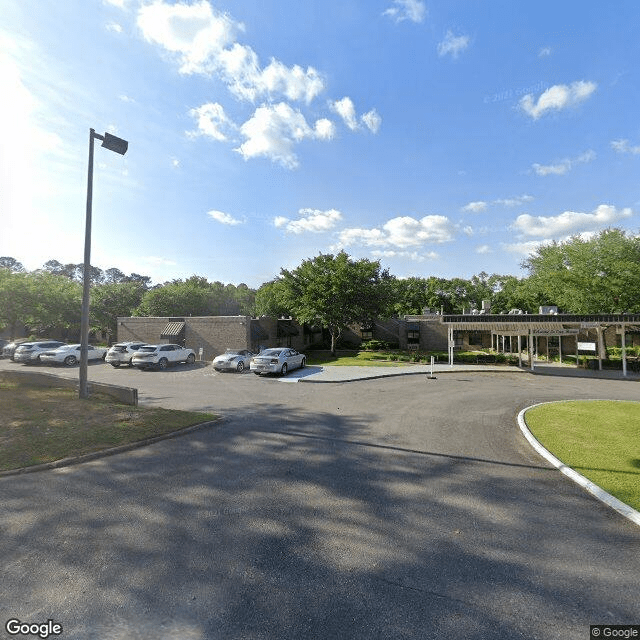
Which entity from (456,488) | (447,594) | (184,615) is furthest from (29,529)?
(456,488)

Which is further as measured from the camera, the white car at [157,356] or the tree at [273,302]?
the tree at [273,302]

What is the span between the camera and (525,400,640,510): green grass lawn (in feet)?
20.7

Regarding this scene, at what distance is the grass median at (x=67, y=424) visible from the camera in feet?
24.7

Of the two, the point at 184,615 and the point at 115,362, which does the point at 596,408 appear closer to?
the point at 184,615

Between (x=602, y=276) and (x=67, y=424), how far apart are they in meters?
35.6

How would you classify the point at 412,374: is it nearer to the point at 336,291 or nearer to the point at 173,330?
the point at 336,291

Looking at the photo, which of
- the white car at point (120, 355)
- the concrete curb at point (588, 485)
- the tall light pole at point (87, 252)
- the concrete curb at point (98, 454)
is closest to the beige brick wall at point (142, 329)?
the white car at point (120, 355)

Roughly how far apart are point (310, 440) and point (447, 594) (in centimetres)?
550

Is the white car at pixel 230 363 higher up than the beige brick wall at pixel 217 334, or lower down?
lower down

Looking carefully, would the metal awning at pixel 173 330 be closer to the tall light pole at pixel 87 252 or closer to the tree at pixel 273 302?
the tree at pixel 273 302

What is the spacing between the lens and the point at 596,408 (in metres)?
12.6

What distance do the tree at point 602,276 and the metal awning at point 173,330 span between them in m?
33.1

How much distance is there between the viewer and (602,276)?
28.5m

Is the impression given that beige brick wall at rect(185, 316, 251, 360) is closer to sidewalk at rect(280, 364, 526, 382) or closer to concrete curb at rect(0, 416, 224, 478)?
sidewalk at rect(280, 364, 526, 382)
